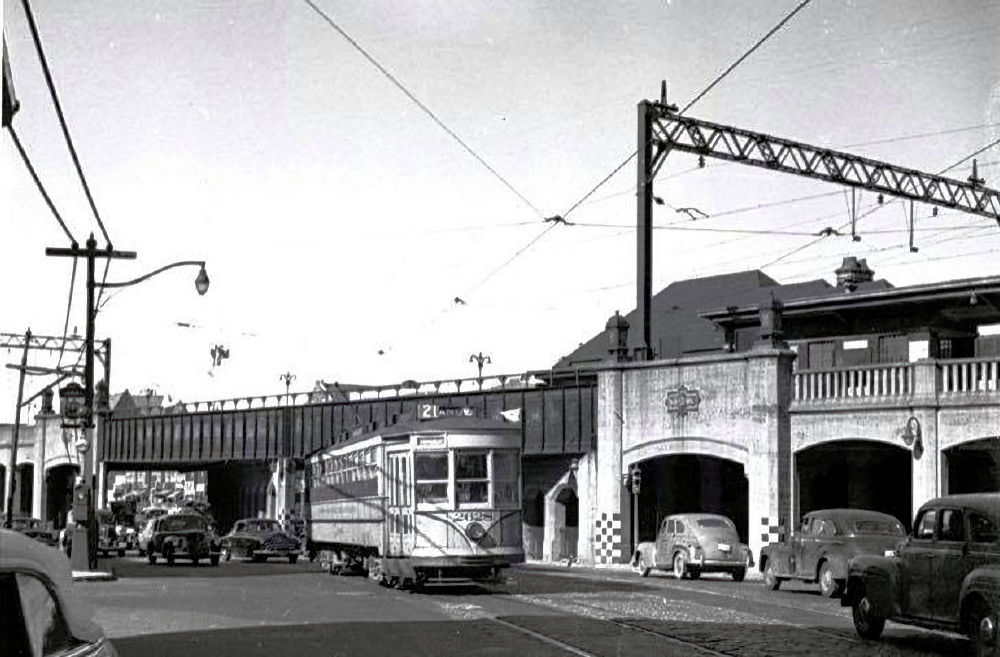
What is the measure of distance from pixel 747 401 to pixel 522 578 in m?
9.69

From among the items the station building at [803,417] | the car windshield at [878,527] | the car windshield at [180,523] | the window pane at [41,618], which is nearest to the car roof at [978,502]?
the car windshield at [878,527]

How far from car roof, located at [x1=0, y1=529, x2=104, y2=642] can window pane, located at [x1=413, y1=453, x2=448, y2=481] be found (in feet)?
65.9

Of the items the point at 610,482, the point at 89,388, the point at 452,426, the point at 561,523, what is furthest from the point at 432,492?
the point at 561,523

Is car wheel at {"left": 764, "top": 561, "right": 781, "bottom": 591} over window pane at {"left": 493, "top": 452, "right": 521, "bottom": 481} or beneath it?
beneath

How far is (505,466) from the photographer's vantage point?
26.0m

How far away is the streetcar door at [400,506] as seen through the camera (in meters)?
25.6

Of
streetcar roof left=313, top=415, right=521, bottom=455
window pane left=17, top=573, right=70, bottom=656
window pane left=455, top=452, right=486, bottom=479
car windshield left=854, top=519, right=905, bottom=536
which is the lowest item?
car windshield left=854, top=519, right=905, bottom=536

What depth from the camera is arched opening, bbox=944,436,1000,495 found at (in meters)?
36.3

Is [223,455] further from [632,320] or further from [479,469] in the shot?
[479,469]

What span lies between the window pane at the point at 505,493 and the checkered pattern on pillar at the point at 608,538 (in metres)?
16.3

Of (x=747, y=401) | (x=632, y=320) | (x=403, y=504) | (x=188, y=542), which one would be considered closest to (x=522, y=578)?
(x=403, y=504)

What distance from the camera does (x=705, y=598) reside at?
2389 cm

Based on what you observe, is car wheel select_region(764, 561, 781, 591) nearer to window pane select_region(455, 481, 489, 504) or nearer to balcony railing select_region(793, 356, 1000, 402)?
window pane select_region(455, 481, 489, 504)

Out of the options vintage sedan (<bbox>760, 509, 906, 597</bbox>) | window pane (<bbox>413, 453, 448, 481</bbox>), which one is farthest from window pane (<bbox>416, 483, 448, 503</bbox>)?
vintage sedan (<bbox>760, 509, 906, 597</bbox>)
